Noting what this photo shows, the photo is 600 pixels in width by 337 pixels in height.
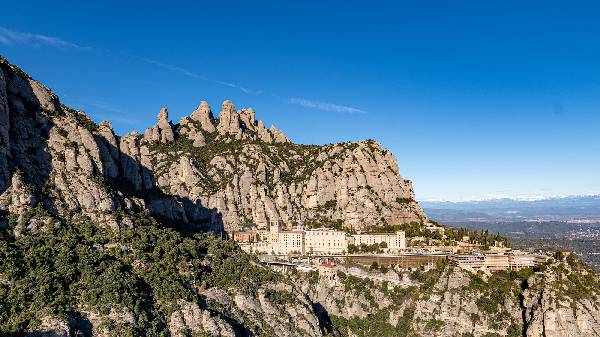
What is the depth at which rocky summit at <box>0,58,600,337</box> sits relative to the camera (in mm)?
99062

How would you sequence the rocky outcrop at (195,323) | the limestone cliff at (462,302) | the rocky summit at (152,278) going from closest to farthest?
1. the rocky summit at (152,278)
2. the rocky outcrop at (195,323)
3. the limestone cliff at (462,302)

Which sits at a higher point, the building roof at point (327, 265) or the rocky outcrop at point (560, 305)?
the building roof at point (327, 265)

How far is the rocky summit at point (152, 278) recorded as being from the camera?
99062mm

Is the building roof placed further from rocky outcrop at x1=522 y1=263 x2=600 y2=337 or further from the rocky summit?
rocky outcrop at x1=522 y1=263 x2=600 y2=337

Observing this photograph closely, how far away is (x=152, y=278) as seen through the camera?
11431 centimetres

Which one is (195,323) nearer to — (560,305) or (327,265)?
(327,265)

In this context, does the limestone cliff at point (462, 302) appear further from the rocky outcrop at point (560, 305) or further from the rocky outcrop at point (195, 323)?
the rocky outcrop at point (195, 323)

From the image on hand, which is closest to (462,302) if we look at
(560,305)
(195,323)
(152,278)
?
(560,305)

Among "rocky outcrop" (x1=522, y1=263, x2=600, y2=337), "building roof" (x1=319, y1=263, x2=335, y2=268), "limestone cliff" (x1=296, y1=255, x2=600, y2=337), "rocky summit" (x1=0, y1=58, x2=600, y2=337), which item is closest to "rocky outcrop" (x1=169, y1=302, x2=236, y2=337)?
"rocky summit" (x1=0, y1=58, x2=600, y2=337)

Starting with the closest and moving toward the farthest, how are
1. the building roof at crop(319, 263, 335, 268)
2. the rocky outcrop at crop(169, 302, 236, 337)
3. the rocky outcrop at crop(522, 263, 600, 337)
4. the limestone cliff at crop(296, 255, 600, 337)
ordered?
the rocky outcrop at crop(169, 302, 236, 337) → the rocky outcrop at crop(522, 263, 600, 337) → the limestone cliff at crop(296, 255, 600, 337) → the building roof at crop(319, 263, 335, 268)

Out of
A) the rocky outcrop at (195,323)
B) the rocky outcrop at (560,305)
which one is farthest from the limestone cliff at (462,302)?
the rocky outcrop at (195,323)

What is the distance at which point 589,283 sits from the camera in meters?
149

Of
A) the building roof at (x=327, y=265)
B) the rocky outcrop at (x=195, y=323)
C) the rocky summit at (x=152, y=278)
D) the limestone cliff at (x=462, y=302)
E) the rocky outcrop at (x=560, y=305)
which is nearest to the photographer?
the rocky summit at (x=152, y=278)

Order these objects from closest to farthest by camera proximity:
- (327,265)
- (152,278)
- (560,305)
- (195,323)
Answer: (195,323)
(152,278)
(560,305)
(327,265)
